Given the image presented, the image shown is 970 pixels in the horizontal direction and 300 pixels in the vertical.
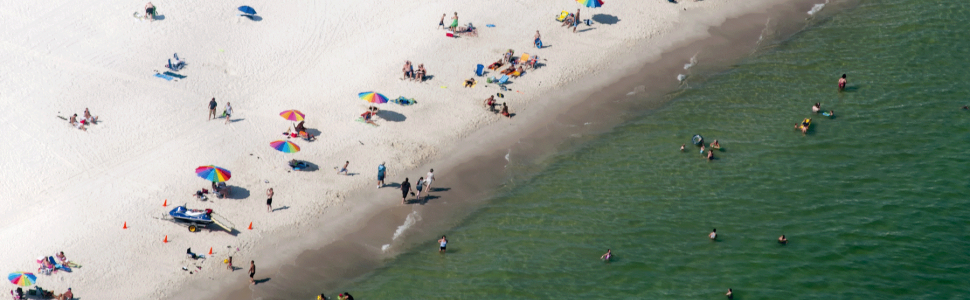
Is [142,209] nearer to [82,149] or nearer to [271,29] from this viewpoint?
[82,149]

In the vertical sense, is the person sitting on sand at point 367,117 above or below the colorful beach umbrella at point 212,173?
above

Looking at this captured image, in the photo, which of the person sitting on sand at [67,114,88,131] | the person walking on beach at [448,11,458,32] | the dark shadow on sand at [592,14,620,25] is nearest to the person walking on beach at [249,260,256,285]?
the person sitting on sand at [67,114,88,131]

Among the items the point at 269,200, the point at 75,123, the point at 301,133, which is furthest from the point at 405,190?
the point at 75,123

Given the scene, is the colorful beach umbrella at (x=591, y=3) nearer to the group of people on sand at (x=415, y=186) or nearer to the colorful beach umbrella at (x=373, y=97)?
the colorful beach umbrella at (x=373, y=97)

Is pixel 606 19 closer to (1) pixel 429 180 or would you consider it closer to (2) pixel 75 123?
(1) pixel 429 180

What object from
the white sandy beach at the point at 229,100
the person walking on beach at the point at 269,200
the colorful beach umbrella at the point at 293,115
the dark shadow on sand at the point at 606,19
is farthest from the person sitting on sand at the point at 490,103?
the person walking on beach at the point at 269,200

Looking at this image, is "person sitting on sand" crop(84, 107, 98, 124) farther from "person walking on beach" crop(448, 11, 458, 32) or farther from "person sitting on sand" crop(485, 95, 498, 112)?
"person walking on beach" crop(448, 11, 458, 32)

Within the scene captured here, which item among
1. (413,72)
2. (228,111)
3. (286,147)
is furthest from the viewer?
(413,72)
